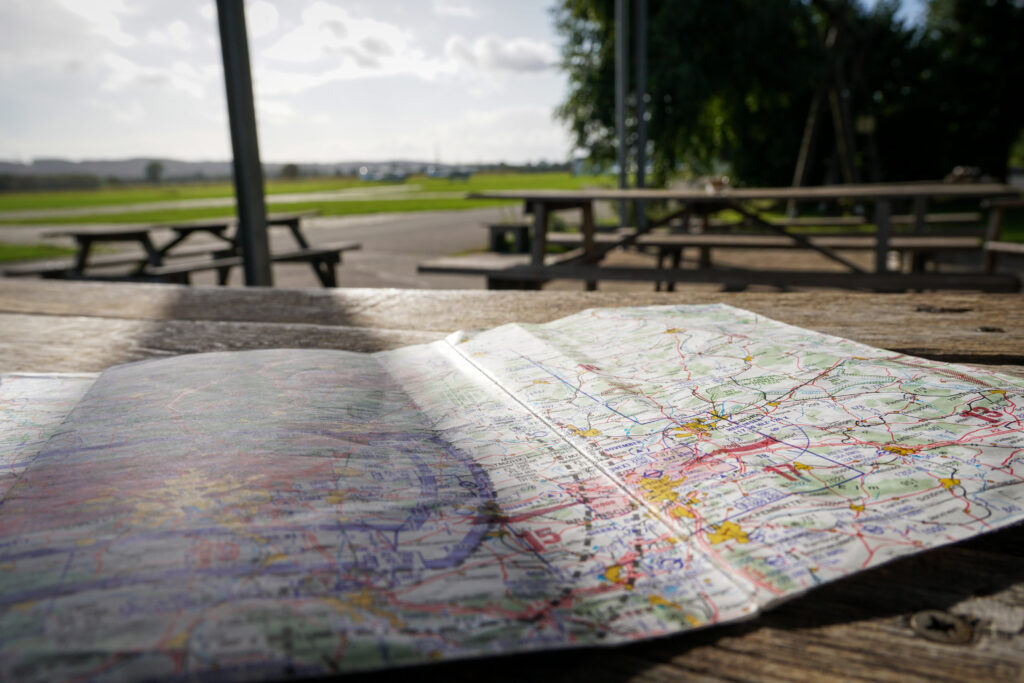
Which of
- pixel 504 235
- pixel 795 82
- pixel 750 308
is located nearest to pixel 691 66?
pixel 795 82

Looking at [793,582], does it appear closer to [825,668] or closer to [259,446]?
[825,668]

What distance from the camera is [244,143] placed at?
11.3ft

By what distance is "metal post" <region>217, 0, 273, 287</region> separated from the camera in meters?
3.19

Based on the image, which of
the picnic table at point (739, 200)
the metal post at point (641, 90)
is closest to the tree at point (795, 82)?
the metal post at point (641, 90)

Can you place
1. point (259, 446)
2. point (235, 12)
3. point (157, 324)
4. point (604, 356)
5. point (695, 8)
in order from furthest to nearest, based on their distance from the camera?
point (695, 8), point (235, 12), point (157, 324), point (604, 356), point (259, 446)

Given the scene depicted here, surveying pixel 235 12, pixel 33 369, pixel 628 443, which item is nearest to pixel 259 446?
pixel 628 443

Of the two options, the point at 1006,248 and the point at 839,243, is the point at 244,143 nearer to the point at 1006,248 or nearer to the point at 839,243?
the point at 839,243

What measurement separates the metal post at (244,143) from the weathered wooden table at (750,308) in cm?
198

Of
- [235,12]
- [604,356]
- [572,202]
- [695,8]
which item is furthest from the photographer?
[695,8]

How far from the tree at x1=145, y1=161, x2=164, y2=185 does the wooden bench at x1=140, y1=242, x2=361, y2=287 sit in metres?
70.6

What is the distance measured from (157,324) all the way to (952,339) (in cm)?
114

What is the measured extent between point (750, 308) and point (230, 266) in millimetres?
5123

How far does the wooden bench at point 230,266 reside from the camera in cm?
477

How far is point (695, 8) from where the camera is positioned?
36.8 ft
